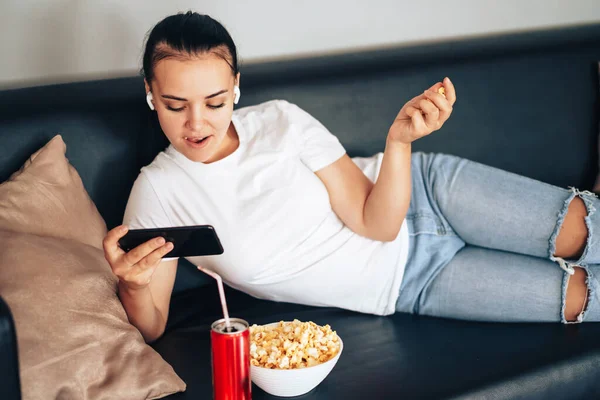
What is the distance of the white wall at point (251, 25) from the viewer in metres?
2.00

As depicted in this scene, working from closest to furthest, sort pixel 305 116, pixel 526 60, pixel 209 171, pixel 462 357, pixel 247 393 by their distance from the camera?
pixel 247 393 → pixel 462 357 → pixel 209 171 → pixel 305 116 → pixel 526 60

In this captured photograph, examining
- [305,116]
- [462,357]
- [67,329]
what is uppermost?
[305,116]

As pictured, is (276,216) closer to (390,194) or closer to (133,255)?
(390,194)

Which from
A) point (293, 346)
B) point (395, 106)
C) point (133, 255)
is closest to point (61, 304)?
point (133, 255)

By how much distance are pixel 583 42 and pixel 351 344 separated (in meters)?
1.53

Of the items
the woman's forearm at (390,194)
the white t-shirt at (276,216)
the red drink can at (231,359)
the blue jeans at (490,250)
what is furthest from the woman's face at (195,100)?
the blue jeans at (490,250)

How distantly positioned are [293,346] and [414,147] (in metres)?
1.07

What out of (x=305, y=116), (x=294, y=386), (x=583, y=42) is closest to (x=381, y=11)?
(x=583, y=42)

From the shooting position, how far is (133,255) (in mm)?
1356

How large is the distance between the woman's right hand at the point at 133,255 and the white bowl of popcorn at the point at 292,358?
0.84ft

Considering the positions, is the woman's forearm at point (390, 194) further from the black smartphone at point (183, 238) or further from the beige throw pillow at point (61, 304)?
the beige throw pillow at point (61, 304)

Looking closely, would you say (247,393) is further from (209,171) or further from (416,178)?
(416,178)

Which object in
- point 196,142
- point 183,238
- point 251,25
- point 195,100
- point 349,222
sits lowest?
point 349,222

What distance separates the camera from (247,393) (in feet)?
4.31
